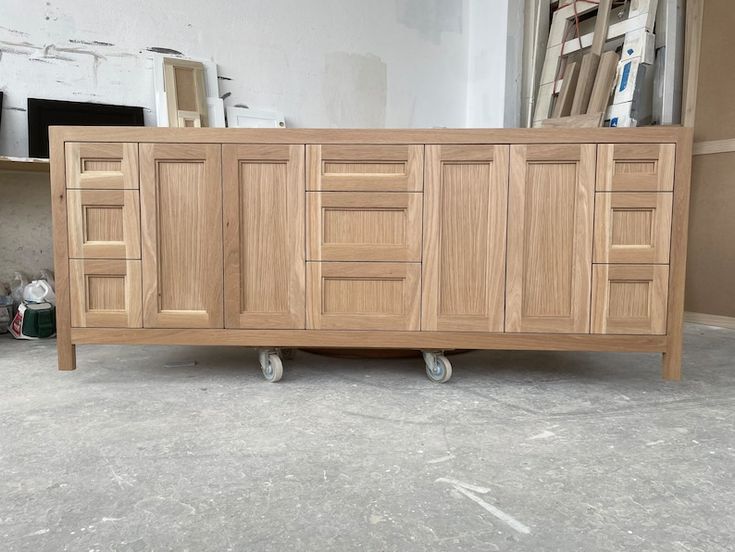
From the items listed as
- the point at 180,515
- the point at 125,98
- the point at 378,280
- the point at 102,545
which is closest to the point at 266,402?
the point at 378,280

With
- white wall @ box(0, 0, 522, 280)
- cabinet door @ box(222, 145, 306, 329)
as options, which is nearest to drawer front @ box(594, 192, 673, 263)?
cabinet door @ box(222, 145, 306, 329)

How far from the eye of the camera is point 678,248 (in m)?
1.82

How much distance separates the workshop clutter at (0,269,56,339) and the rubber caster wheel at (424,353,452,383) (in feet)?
6.43

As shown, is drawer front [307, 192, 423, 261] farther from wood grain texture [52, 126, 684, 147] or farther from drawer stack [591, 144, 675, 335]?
drawer stack [591, 144, 675, 335]

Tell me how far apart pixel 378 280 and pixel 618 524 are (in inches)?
43.0

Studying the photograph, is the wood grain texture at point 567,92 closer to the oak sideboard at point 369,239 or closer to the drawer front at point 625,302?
the oak sideboard at point 369,239

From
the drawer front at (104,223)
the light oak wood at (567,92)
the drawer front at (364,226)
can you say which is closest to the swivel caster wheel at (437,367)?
the drawer front at (364,226)

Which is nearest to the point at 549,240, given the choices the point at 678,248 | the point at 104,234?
the point at 678,248

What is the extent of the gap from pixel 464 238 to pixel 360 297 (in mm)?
422

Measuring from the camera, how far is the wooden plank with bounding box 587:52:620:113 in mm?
3352

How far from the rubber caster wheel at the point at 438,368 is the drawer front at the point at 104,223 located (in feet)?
3.66

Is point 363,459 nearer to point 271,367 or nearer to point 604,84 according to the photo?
point 271,367

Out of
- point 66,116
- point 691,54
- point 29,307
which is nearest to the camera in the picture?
point 29,307

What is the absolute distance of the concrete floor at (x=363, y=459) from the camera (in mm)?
1003
